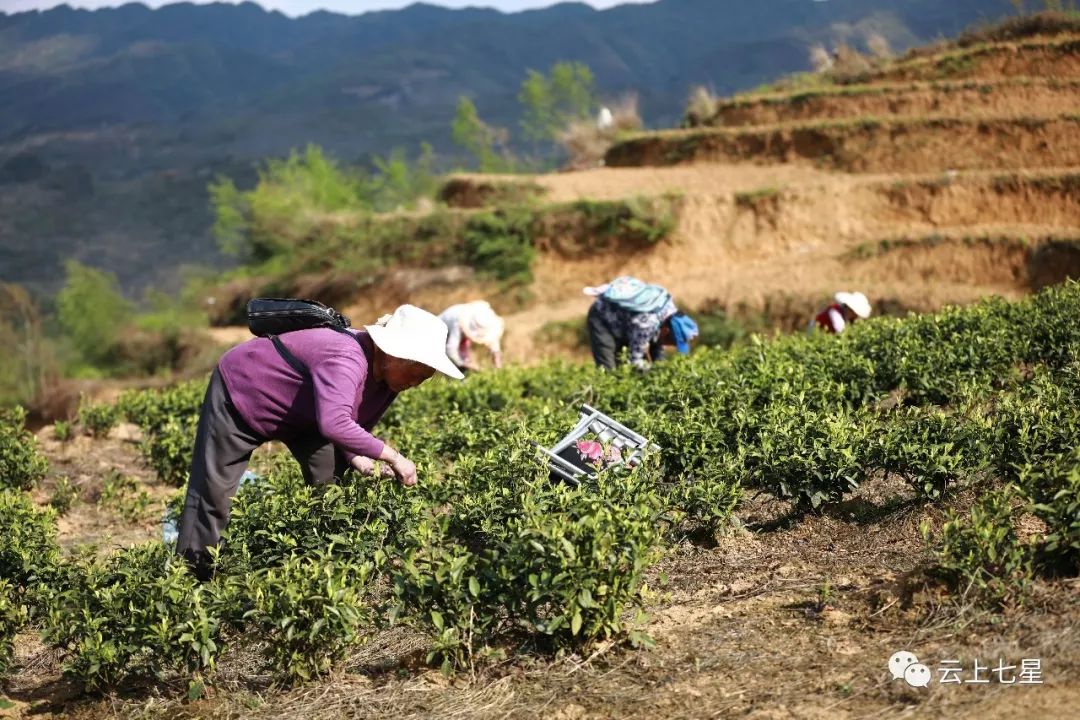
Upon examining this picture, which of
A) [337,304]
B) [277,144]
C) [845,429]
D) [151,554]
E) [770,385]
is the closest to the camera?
[151,554]

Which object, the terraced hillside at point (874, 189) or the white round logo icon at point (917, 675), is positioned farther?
the terraced hillside at point (874, 189)

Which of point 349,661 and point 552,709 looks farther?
point 349,661

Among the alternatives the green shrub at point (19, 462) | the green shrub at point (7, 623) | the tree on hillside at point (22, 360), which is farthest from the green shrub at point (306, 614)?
the tree on hillside at point (22, 360)

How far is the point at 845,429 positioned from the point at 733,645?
5.42ft

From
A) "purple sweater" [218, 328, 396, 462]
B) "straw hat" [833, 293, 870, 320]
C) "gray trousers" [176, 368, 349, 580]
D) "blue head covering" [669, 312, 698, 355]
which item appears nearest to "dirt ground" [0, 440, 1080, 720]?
"gray trousers" [176, 368, 349, 580]

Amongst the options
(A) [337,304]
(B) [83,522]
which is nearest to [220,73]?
(A) [337,304]

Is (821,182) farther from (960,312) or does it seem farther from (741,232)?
(960,312)

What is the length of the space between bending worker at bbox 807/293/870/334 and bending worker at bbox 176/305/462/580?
6070 millimetres

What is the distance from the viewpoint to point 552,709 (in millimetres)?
4012

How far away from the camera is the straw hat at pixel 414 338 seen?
4.94 meters

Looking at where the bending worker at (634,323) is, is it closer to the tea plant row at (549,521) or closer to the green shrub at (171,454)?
the tea plant row at (549,521)

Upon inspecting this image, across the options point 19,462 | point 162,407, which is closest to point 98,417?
point 162,407

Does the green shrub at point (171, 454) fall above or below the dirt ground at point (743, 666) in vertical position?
below
